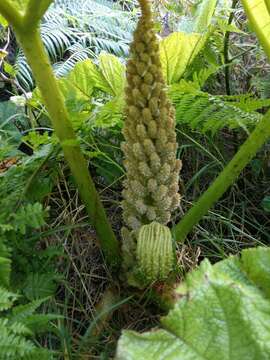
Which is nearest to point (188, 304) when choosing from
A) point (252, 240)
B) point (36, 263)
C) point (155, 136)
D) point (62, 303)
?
point (155, 136)

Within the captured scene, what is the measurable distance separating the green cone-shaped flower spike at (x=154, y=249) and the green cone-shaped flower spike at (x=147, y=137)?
76mm

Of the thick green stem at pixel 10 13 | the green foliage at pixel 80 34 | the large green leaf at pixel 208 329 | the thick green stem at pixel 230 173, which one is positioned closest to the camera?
the large green leaf at pixel 208 329

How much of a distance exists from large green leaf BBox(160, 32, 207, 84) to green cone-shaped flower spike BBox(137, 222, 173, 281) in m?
0.65

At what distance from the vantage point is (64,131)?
1570mm

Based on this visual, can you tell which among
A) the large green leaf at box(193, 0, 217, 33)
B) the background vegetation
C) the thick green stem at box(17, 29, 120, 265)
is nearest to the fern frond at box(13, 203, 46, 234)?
the background vegetation

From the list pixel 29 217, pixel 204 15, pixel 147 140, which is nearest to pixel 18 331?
pixel 29 217

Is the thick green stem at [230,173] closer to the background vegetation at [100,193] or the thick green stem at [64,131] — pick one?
the background vegetation at [100,193]

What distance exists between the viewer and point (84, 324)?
5.54 feet

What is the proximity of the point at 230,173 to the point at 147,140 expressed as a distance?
0.32m

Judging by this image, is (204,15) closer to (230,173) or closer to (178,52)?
(178,52)

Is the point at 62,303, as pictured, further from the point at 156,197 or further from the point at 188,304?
the point at 188,304

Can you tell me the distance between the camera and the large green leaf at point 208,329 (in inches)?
31.0

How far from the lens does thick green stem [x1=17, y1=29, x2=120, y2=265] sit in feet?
4.84

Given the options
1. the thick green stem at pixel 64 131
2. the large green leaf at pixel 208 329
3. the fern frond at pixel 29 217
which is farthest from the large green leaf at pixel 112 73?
the large green leaf at pixel 208 329
